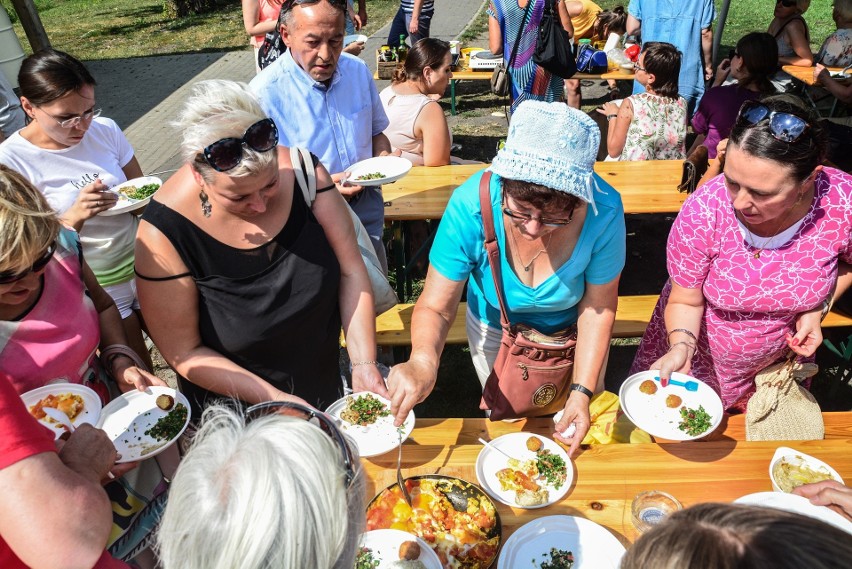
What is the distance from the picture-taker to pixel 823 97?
7.80m

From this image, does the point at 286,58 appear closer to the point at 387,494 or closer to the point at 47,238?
the point at 47,238

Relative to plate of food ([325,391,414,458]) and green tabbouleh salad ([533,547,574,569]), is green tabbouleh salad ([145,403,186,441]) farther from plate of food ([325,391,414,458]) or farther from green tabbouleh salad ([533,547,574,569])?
green tabbouleh salad ([533,547,574,569])

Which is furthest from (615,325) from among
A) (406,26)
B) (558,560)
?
(406,26)

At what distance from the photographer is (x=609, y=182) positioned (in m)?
4.62

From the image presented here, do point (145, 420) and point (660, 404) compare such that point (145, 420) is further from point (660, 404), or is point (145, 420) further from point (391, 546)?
point (660, 404)

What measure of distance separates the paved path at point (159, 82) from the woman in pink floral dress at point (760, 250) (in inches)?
275

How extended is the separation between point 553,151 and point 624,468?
1.14m

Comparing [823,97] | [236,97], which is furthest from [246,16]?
[823,97]

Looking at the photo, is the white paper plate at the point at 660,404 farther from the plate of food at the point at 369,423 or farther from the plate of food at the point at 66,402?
the plate of food at the point at 66,402

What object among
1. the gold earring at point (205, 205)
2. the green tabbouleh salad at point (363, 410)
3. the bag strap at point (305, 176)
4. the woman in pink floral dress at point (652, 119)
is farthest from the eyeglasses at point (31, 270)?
the woman in pink floral dress at point (652, 119)

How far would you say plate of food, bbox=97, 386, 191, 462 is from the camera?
228cm

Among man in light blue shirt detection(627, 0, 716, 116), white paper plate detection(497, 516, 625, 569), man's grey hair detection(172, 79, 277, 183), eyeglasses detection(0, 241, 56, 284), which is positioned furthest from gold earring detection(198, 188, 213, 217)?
man in light blue shirt detection(627, 0, 716, 116)

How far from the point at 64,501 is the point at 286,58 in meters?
2.76

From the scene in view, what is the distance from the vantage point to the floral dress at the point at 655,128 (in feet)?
16.5
